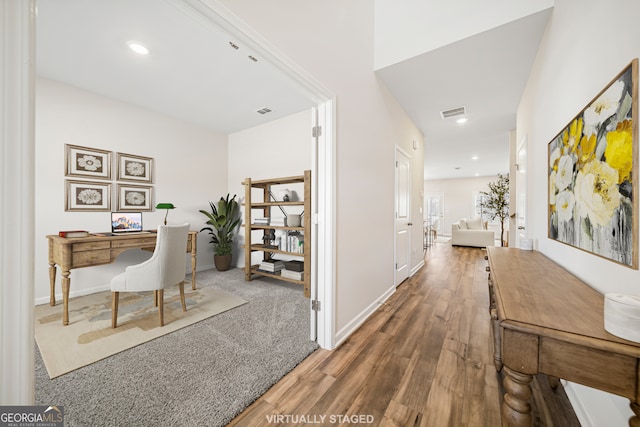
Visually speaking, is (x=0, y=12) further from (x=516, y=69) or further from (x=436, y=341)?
(x=516, y=69)

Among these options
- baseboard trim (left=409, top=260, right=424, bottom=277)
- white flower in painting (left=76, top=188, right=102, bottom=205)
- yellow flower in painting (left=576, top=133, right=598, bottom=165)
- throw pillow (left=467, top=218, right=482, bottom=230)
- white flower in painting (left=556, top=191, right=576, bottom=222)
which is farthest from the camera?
throw pillow (left=467, top=218, right=482, bottom=230)

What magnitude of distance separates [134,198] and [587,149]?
14.8 ft

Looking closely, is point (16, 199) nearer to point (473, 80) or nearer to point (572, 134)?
point (572, 134)

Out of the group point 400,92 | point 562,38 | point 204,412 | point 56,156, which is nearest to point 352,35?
point 400,92

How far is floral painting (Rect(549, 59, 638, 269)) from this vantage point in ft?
2.72

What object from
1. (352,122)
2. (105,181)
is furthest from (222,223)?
(352,122)

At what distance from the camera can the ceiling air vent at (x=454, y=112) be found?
11.3 feet

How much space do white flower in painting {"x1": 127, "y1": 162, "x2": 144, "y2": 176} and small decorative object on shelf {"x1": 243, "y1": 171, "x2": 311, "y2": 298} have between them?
1461 millimetres

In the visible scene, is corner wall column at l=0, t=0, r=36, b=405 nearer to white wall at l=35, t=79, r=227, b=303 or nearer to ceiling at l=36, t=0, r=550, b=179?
ceiling at l=36, t=0, r=550, b=179

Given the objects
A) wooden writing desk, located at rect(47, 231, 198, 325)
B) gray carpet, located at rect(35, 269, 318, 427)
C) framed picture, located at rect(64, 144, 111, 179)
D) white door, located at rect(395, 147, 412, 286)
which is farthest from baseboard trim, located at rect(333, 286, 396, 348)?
framed picture, located at rect(64, 144, 111, 179)

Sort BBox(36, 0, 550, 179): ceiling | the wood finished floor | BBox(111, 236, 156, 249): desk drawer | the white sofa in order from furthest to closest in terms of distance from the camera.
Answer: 1. the white sofa
2. BBox(111, 236, 156, 249): desk drawer
3. BBox(36, 0, 550, 179): ceiling
4. the wood finished floor

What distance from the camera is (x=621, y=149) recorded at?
88 cm

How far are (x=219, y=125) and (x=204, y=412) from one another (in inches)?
159

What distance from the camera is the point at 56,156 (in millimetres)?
2740
